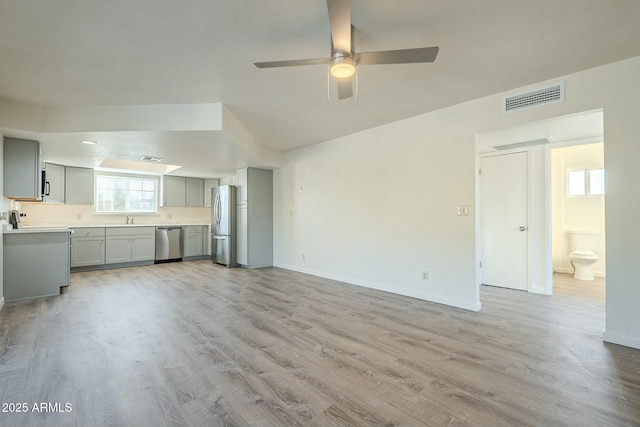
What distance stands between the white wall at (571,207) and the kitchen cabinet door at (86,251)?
8999 millimetres

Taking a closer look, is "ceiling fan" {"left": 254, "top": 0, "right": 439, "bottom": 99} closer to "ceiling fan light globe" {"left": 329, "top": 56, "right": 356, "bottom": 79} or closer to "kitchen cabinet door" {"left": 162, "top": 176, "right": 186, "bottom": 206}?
"ceiling fan light globe" {"left": 329, "top": 56, "right": 356, "bottom": 79}

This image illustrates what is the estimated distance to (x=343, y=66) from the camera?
1.98m

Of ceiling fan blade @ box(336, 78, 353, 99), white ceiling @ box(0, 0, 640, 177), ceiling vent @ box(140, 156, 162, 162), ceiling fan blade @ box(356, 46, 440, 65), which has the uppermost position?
white ceiling @ box(0, 0, 640, 177)

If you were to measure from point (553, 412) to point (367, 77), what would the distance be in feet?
9.23

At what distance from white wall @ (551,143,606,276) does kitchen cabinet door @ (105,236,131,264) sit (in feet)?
28.5

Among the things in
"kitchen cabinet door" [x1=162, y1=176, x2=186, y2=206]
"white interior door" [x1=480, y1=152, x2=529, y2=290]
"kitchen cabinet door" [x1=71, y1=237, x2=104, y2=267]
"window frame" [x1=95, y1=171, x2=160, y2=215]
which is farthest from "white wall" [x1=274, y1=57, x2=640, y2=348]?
"kitchen cabinet door" [x1=71, y1=237, x2=104, y2=267]

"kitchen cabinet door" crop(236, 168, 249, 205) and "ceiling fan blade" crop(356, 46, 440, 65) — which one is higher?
"ceiling fan blade" crop(356, 46, 440, 65)

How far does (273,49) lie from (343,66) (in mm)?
703

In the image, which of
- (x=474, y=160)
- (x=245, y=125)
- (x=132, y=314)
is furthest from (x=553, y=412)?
(x=245, y=125)

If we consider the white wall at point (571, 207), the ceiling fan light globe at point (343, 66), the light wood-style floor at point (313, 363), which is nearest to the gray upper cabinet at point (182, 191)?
the light wood-style floor at point (313, 363)

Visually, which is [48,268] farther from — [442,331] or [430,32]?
[430,32]

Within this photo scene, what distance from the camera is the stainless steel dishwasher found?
6672 mm

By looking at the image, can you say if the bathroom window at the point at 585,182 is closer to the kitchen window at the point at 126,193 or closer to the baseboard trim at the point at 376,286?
the baseboard trim at the point at 376,286

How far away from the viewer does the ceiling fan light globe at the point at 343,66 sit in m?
1.95
